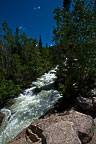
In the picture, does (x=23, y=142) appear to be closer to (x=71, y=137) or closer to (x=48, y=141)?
(x=48, y=141)

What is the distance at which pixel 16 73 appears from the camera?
11.4 m

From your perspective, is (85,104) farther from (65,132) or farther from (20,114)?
(20,114)

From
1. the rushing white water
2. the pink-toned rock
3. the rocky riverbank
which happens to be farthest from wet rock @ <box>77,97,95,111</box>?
the rushing white water

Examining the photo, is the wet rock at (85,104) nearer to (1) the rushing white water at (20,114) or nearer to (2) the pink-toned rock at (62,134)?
(2) the pink-toned rock at (62,134)

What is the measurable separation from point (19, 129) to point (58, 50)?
4.87 m

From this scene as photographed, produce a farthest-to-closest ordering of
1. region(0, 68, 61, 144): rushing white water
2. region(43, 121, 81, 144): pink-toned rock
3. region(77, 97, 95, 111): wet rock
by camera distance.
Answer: region(0, 68, 61, 144): rushing white water → region(77, 97, 95, 111): wet rock → region(43, 121, 81, 144): pink-toned rock

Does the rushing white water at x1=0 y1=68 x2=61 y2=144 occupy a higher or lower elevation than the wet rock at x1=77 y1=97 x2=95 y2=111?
lower

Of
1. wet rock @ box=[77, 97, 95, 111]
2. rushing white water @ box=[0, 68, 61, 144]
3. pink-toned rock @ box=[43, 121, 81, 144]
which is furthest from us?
rushing white water @ box=[0, 68, 61, 144]

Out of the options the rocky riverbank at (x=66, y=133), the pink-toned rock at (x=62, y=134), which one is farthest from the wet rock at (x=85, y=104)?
the pink-toned rock at (x=62, y=134)

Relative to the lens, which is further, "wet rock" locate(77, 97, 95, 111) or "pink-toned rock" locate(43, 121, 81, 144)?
"wet rock" locate(77, 97, 95, 111)

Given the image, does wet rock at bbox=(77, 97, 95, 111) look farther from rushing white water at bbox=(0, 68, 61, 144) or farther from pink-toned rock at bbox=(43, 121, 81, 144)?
rushing white water at bbox=(0, 68, 61, 144)

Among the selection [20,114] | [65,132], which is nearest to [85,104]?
[65,132]

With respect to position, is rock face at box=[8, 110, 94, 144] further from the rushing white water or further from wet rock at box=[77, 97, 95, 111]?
the rushing white water

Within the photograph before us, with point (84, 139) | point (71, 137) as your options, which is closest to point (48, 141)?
point (71, 137)
